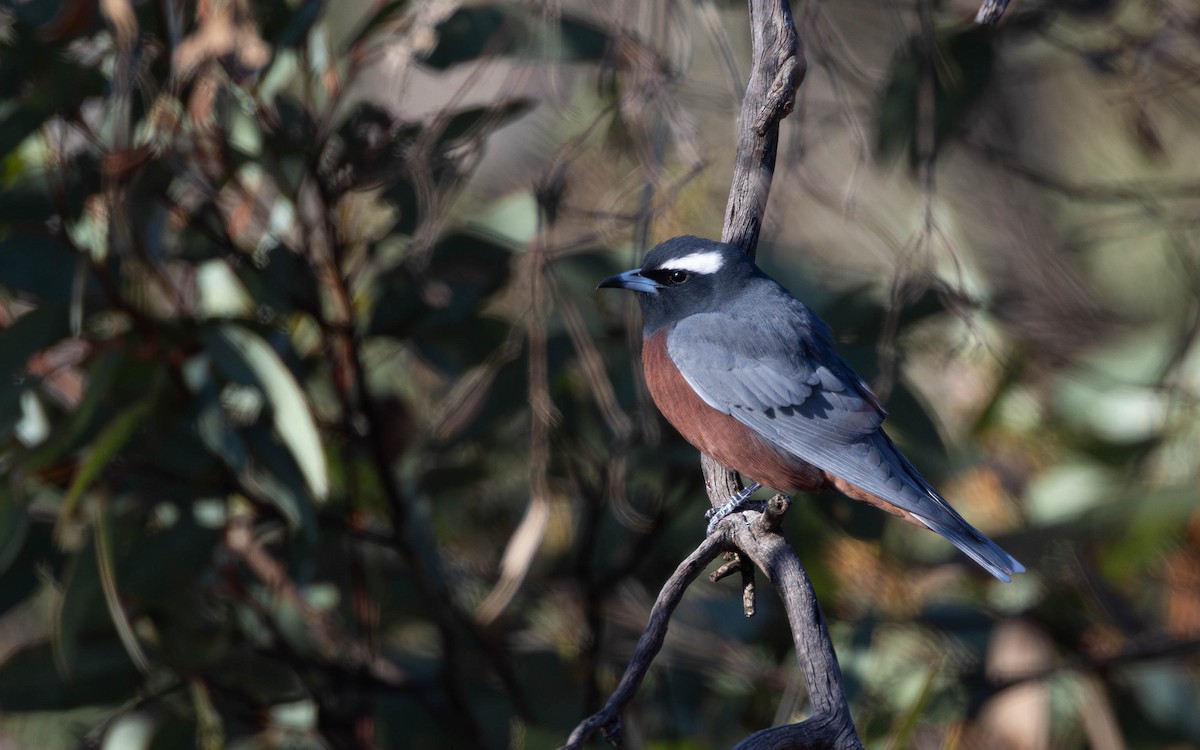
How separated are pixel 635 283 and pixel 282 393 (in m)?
1.14

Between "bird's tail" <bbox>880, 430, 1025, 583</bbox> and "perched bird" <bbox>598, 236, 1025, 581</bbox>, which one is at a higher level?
"perched bird" <bbox>598, 236, 1025, 581</bbox>

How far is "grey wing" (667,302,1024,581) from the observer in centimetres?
320

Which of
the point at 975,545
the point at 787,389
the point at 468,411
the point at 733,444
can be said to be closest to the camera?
the point at 975,545

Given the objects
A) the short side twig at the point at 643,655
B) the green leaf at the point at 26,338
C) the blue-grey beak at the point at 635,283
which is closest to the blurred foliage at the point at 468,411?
the green leaf at the point at 26,338

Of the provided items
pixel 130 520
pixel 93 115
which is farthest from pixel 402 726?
pixel 93 115

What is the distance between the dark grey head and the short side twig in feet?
3.21

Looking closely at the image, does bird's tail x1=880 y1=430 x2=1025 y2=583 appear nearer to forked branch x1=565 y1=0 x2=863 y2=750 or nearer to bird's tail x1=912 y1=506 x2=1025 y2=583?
bird's tail x1=912 y1=506 x2=1025 y2=583

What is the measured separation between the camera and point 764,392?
11.0 feet

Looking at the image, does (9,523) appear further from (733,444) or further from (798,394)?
(798,394)

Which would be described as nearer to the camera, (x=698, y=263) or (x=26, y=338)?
(x=698, y=263)

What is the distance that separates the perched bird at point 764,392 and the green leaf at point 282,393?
1025mm

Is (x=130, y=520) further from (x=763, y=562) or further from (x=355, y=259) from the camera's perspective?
(x=763, y=562)

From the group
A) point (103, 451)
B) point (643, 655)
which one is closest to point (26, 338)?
point (103, 451)

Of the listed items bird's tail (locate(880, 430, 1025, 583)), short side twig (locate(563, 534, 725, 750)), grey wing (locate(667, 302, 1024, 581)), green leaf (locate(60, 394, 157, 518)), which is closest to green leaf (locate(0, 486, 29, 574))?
green leaf (locate(60, 394, 157, 518))
